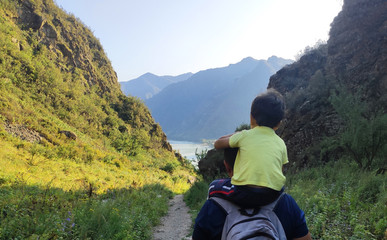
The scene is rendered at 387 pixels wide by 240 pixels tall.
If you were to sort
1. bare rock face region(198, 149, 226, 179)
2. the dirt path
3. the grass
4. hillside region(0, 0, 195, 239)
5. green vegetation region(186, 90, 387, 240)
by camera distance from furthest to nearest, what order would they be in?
bare rock face region(198, 149, 226, 179) → the dirt path → hillside region(0, 0, 195, 239) → green vegetation region(186, 90, 387, 240) → the grass

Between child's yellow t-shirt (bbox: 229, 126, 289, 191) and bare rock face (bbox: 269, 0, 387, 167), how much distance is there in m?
12.7

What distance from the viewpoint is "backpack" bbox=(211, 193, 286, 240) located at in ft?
4.44

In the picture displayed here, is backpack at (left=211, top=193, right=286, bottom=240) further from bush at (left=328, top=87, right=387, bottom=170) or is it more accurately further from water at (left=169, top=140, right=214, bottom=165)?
water at (left=169, top=140, right=214, bottom=165)

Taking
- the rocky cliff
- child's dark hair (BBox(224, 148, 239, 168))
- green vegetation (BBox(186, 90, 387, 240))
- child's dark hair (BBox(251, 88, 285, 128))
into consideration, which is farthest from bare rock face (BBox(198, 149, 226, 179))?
child's dark hair (BBox(251, 88, 285, 128))

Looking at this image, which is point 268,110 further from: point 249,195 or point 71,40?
point 71,40

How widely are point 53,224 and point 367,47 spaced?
19.5m

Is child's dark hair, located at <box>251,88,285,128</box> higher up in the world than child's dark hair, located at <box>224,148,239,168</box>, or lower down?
higher up

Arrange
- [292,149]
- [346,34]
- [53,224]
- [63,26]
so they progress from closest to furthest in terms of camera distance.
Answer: [53,224]
[292,149]
[346,34]
[63,26]

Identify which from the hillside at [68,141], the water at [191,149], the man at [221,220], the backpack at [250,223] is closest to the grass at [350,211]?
the man at [221,220]

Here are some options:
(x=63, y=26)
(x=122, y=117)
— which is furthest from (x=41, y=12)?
(x=122, y=117)

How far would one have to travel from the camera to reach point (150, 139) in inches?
1891

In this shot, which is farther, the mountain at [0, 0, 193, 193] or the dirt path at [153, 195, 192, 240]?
the mountain at [0, 0, 193, 193]

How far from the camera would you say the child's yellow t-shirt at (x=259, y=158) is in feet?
5.03

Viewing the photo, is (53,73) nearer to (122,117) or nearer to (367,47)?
(122,117)
